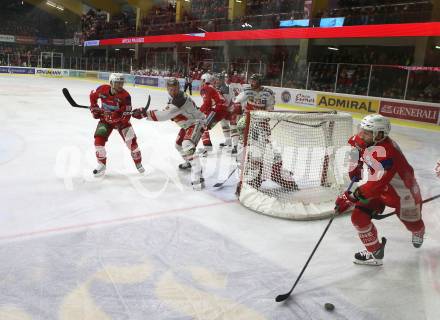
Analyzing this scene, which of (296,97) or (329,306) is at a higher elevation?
→ (296,97)

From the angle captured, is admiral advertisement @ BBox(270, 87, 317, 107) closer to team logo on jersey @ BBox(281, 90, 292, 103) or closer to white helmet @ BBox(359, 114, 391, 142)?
team logo on jersey @ BBox(281, 90, 292, 103)

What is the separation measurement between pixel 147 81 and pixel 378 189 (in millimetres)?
18262

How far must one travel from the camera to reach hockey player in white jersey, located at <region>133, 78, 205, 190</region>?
4270mm

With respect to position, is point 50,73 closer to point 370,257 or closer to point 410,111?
point 410,111

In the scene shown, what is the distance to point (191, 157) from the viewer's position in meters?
4.42

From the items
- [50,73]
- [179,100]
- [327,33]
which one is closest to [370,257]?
[179,100]

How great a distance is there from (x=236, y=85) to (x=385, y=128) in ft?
40.1

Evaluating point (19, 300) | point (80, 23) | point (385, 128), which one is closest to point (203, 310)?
point (19, 300)

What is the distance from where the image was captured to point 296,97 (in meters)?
12.7

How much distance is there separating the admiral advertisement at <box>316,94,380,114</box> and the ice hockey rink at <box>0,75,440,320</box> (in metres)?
6.61

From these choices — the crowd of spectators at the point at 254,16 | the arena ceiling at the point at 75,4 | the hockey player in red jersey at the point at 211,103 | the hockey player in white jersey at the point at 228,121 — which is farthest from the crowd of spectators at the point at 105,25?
the hockey player in red jersey at the point at 211,103

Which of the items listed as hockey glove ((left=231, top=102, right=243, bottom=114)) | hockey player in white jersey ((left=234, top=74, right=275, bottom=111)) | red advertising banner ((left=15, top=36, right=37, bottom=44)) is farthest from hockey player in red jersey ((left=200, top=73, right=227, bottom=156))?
red advertising banner ((left=15, top=36, right=37, bottom=44))

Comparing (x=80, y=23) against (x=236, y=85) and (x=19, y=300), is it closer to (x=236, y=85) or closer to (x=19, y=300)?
(x=236, y=85)

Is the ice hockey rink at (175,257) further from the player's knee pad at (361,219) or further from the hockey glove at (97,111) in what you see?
the hockey glove at (97,111)
